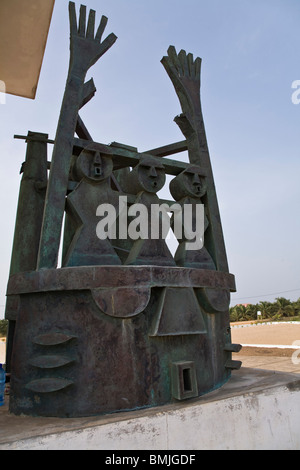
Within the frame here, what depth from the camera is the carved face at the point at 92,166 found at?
3283 mm

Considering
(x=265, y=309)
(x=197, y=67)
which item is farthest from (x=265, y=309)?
(x=197, y=67)

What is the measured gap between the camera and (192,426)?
8.33 feet

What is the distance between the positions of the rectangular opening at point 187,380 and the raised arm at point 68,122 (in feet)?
4.70

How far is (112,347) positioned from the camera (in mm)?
2703

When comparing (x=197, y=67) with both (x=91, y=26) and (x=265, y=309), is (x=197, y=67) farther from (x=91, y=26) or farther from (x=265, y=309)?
(x=265, y=309)

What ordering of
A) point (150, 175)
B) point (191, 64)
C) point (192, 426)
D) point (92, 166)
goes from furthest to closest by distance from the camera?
point (191, 64)
point (150, 175)
point (92, 166)
point (192, 426)

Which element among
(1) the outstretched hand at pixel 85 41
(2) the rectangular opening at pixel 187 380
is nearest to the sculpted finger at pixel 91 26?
(1) the outstretched hand at pixel 85 41

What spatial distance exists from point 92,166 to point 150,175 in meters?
0.62

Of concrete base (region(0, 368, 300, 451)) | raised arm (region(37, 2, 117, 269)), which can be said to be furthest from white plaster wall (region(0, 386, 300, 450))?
raised arm (region(37, 2, 117, 269))

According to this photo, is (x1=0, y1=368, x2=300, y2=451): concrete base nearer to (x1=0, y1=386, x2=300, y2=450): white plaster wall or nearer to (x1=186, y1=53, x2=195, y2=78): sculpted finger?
(x1=0, y1=386, x2=300, y2=450): white plaster wall

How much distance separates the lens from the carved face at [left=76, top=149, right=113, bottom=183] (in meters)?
3.28

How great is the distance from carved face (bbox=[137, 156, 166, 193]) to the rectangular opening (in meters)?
1.75

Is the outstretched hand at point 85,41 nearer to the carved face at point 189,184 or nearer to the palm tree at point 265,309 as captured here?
the carved face at point 189,184

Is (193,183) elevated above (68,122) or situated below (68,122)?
below
